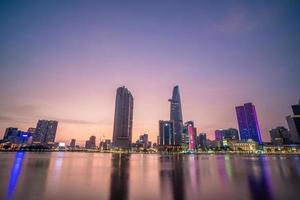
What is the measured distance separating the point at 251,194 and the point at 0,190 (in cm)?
2612

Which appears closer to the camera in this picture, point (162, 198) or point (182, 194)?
point (162, 198)

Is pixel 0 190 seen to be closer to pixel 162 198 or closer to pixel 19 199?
pixel 19 199

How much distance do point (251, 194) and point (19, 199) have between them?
21644 mm

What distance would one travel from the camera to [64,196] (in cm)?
1712

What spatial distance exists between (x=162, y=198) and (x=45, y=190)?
1301cm

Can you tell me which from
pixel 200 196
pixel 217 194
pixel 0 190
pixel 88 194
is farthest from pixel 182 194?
pixel 0 190

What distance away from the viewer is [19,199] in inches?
622

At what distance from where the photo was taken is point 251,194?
1794 cm

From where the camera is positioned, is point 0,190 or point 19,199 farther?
point 0,190

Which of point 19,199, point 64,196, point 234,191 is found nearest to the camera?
point 19,199

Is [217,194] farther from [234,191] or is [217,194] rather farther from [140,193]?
[140,193]

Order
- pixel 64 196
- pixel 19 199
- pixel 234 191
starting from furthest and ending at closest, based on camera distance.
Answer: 1. pixel 234 191
2. pixel 64 196
3. pixel 19 199

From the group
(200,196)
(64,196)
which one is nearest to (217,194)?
(200,196)

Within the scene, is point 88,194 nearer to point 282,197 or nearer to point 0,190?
point 0,190
